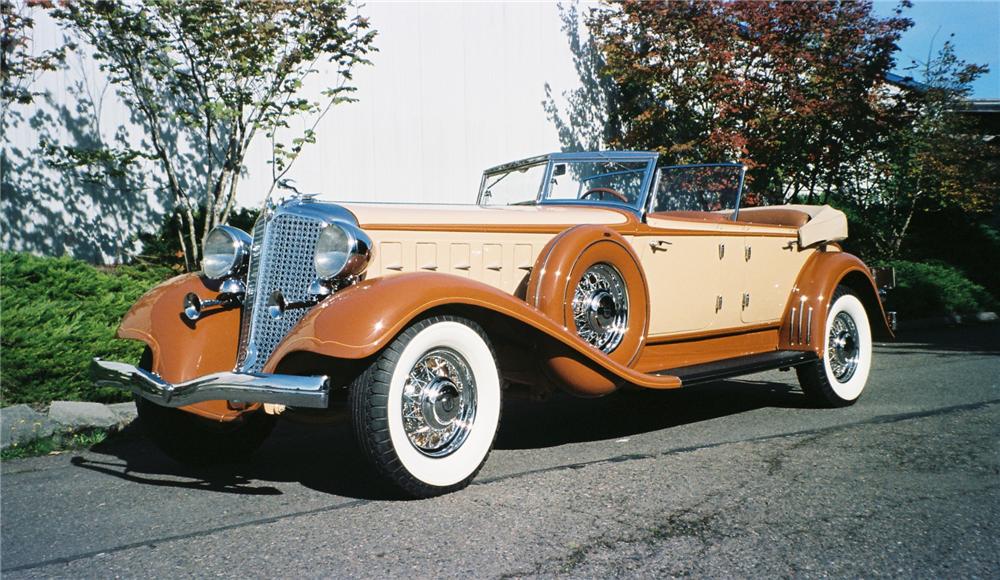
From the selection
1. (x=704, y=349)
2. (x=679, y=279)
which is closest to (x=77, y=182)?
(x=679, y=279)

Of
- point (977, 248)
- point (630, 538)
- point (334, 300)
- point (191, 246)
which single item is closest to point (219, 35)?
point (191, 246)

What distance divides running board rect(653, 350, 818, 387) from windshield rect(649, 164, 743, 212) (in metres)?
1.07

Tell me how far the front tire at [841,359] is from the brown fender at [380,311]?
2574 mm

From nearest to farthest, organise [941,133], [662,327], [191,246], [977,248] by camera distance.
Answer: [662,327] < [191,246] < [941,133] < [977,248]

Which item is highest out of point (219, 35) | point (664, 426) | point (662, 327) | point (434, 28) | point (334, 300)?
point (434, 28)

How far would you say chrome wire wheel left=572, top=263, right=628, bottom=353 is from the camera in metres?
4.57

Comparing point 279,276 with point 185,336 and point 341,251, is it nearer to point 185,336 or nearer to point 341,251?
point 341,251

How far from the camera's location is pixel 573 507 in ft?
11.1

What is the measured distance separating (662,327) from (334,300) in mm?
2270

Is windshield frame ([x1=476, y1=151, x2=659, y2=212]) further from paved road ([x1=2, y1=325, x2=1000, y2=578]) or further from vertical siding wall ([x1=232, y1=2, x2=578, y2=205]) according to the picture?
vertical siding wall ([x1=232, y1=2, x2=578, y2=205])

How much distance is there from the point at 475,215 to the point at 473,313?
744 millimetres

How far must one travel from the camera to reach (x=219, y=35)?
731 cm

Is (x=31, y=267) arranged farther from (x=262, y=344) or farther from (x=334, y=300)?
(x=334, y=300)

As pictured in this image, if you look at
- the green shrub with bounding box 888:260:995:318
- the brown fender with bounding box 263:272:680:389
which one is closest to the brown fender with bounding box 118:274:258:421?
the brown fender with bounding box 263:272:680:389
